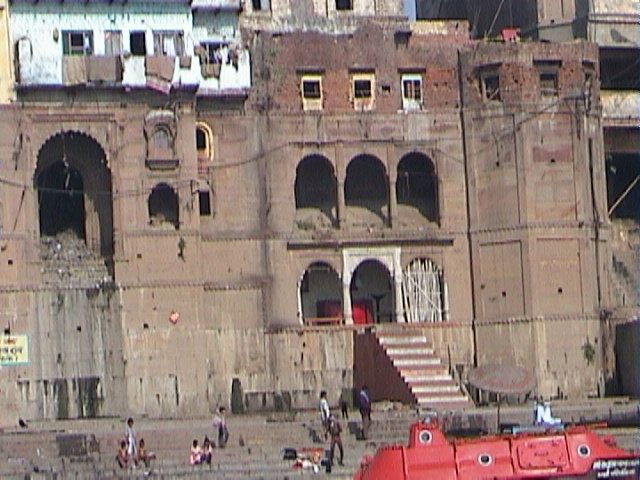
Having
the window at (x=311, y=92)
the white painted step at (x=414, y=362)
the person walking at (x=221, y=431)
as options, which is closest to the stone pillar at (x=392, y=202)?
the window at (x=311, y=92)

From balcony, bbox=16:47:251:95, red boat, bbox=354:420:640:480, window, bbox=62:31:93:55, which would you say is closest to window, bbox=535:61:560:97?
balcony, bbox=16:47:251:95

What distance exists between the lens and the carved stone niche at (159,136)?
62.7 m

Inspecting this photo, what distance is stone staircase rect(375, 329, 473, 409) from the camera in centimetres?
6103

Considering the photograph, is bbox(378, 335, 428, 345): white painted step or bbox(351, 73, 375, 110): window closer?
bbox(378, 335, 428, 345): white painted step

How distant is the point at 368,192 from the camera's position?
67812mm

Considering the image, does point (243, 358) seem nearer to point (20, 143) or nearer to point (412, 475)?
point (20, 143)

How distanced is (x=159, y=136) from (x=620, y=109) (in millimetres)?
14377

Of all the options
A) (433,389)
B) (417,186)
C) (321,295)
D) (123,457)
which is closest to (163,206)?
(321,295)

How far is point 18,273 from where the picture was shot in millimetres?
61344

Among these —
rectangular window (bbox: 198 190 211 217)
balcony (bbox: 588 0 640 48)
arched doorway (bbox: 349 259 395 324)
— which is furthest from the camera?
balcony (bbox: 588 0 640 48)

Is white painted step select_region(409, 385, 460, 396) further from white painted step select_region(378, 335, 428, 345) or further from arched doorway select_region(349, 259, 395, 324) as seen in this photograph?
arched doorway select_region(349, 259, 395, 324)

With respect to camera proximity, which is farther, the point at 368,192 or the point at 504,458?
the point at 368,192

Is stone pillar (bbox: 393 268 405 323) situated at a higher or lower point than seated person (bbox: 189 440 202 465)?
higher

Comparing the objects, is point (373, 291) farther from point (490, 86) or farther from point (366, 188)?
point (490, 86)
